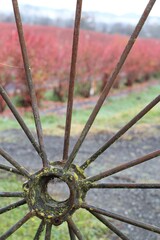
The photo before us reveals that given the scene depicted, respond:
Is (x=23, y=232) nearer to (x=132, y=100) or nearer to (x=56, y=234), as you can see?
(x=56, y=234)

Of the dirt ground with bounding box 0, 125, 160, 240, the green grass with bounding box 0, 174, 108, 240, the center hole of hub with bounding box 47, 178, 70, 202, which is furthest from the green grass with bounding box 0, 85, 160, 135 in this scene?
the green grass with bounding box 0, 174, 108, 240

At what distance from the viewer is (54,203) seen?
6.56 feet

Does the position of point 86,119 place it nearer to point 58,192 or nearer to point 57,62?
point 57,62

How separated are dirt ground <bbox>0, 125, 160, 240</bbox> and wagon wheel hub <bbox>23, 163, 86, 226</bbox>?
9.65ft

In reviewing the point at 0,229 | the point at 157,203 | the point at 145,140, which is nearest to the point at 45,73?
the point at 145,140

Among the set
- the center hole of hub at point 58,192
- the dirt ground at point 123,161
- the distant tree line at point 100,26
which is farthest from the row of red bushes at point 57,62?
the distant tree line at point 100,26

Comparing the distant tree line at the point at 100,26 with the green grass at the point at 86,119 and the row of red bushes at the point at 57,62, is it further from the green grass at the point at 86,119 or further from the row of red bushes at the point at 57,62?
the green grass at the point at 86,119

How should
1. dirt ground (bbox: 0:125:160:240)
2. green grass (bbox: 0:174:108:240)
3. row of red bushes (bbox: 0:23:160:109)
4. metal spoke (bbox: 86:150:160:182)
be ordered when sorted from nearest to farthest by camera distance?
metal spoke (bbox: 86:150:160:182) → green grass (bbox: 0:174:108:240) → dirt ground (bbox: 0:125:160:240) → row of red bushes (bbox: 0:23:160:109)

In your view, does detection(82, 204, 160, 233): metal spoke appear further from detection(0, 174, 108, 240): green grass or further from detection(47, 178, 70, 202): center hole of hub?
detection(47, 178, 70, 202): center hole of hub

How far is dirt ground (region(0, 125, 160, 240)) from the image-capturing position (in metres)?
5.45

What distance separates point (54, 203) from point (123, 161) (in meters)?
5.80

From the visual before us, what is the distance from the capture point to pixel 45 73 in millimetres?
13266

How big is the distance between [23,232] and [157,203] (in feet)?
6.48

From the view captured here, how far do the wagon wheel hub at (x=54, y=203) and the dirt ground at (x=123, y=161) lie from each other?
9.65 ft
